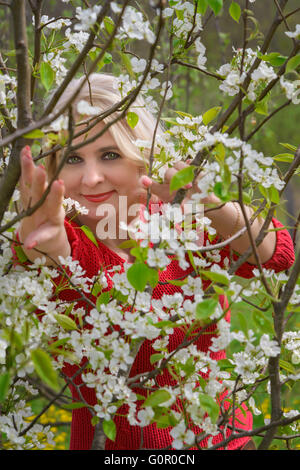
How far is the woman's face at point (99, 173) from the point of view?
4.28ft

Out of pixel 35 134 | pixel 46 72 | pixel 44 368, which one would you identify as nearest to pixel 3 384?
pixel 44 368

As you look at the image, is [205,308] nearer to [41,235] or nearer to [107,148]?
[41,235]

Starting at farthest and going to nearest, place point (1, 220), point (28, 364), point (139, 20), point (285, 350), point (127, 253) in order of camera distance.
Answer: point (127, 253) < point (285, 350) < point (1, 220) < point (139, 20) < point (28, 364)

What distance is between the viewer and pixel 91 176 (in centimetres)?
128

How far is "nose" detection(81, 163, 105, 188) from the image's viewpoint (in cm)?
128

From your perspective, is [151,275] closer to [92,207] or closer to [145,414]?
[145,414]

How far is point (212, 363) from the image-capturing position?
0.95m

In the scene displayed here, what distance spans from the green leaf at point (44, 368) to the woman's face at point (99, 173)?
0.67m

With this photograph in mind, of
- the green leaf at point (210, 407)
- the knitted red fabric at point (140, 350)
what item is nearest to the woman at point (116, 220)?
the knitted red fabric at point (140, 350)

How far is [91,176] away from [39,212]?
38cm

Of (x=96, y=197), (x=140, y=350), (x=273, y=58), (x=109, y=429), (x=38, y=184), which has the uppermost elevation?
(x=273, y=58)

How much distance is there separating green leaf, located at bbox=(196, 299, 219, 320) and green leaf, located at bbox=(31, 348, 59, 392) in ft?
0.67
